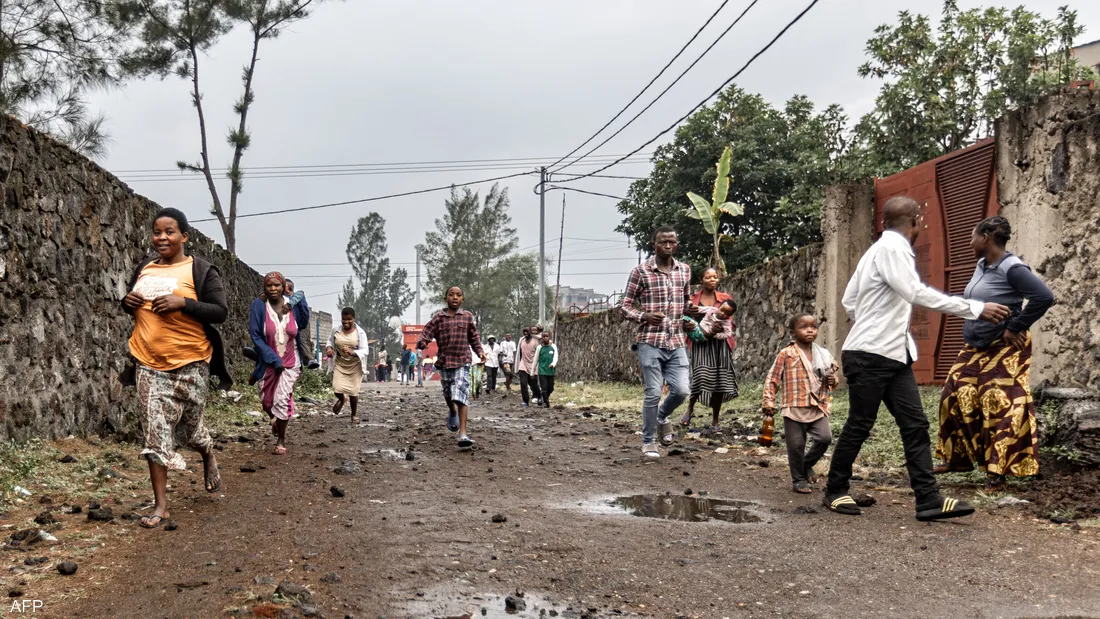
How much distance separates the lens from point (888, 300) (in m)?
5.54

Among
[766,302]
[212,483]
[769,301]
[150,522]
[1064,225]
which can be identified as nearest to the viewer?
[150,522]

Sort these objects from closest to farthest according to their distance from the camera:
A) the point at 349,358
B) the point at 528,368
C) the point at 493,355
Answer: the point at 349,358, the point at 528,368, the point at 493,355

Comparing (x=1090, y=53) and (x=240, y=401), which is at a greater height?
(x=1090, y=53)

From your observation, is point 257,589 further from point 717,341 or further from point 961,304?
point 717,341

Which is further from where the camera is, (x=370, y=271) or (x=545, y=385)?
(x=370, y=271)

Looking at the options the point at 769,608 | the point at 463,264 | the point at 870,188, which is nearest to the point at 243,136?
the point at 870,188

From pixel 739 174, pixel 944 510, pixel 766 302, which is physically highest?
pixel 739 174

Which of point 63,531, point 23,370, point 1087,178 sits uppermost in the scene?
point 1087,178

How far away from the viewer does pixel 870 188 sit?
43.2 ft

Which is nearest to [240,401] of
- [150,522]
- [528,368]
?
[528,368]

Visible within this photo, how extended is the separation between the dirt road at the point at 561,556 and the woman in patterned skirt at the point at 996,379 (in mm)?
509

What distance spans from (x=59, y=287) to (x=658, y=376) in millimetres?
5251

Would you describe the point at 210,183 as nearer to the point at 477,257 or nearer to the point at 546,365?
the point at 546,365

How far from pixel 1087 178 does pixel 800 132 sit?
19.8m
